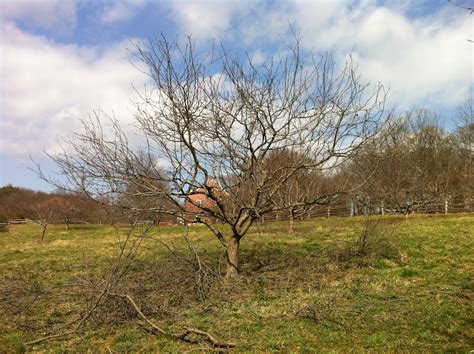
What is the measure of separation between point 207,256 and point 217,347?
5.42 metres

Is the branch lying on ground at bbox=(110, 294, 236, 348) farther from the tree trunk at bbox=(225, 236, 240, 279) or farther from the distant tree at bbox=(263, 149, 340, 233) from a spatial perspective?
the distant tree at bbox=(263, 149, 340, 233)

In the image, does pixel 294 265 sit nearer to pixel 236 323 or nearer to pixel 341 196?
pixel 341 196

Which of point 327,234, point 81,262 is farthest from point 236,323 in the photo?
point 327,234

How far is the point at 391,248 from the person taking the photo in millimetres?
9125

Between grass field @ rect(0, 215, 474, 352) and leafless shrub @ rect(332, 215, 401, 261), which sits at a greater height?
leafless shrub @ rect(332, 215, 401, 261)

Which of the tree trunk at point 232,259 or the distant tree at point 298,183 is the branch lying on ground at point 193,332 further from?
the distant tree at point 298,183

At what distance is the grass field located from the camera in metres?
4.67

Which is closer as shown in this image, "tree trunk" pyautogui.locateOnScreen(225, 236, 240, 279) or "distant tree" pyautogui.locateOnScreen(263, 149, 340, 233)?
"distant tree" pyautogui.locateOnScreen(263, 149, 340, 233)

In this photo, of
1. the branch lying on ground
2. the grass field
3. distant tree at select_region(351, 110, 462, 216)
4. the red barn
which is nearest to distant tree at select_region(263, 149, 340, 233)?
the red barn

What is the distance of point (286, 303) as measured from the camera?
20.0ft

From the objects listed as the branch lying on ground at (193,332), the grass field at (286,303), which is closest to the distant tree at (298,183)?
the grass field at (286,303)

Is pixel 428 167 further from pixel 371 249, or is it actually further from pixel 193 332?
pixel 193 332

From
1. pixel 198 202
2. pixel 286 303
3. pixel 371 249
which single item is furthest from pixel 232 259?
pixel 371 249

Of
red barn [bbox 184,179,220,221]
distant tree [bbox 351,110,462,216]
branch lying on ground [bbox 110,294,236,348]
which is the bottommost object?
branch lying on ground [bbox 110,294,236,348]
